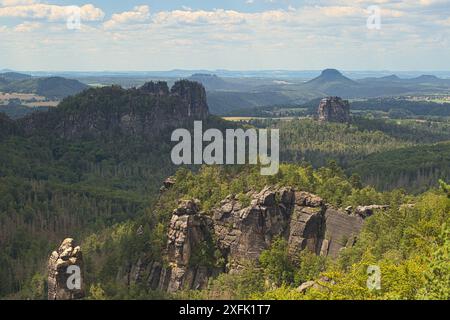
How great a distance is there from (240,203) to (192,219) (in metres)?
7.48

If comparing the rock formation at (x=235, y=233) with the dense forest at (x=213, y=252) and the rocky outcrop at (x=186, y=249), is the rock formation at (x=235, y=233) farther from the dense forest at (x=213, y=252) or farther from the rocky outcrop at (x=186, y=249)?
the dense forest at (x=213, y=252)

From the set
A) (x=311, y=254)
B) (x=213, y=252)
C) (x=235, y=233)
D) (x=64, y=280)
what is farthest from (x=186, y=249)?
(x=64, y=280)

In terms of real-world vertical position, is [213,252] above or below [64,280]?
below

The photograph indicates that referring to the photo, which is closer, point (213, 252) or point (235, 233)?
point (235, 233)

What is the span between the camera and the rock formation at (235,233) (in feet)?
251

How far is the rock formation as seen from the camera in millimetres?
76625

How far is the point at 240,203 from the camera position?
82438 mm

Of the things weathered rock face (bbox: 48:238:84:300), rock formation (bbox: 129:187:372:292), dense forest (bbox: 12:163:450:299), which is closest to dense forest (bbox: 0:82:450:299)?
dense forest (bbox: 12:163:450:299)

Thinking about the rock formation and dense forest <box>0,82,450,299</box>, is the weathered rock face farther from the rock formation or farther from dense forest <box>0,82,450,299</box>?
the rock formation

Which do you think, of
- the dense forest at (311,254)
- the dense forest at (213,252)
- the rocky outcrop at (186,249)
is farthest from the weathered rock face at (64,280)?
the rocky outcrop at (186,249)

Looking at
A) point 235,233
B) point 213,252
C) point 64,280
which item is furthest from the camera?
point 213,252

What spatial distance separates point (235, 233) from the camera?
80500 millimetres

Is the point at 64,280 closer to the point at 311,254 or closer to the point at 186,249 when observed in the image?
the point at 186,249
